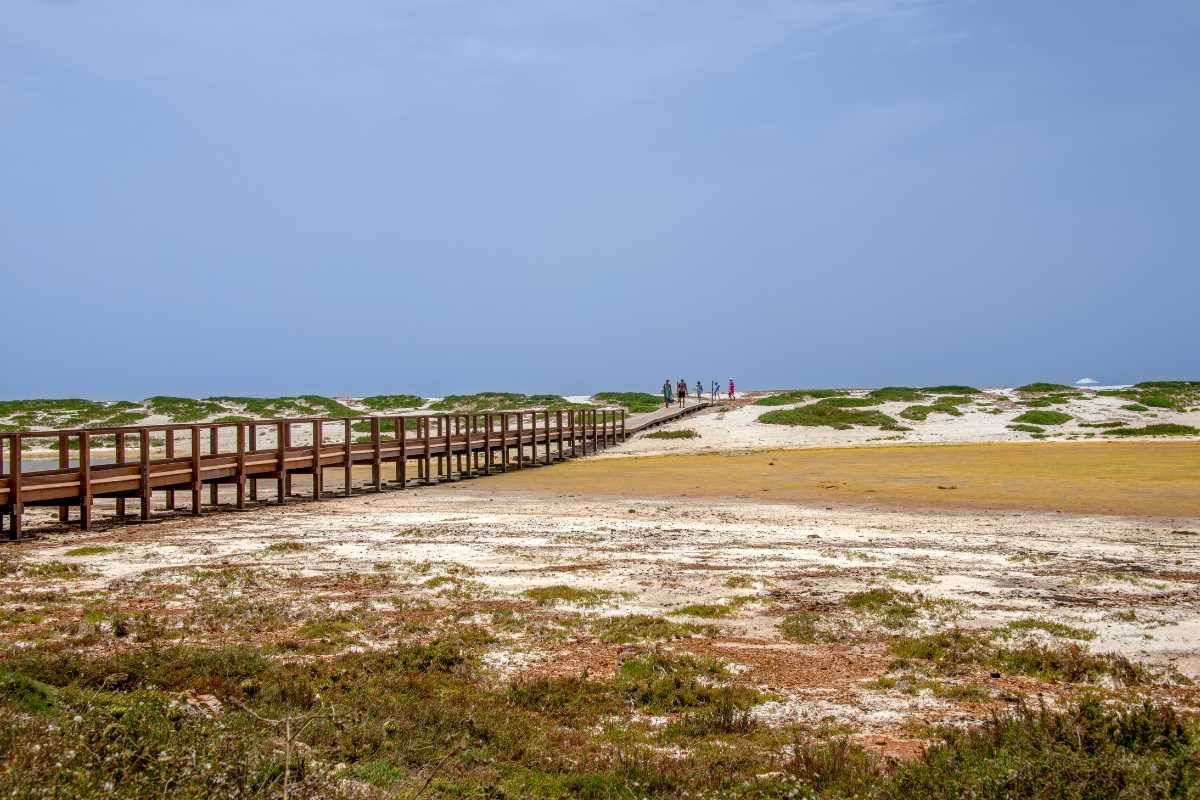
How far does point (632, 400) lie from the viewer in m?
67.6

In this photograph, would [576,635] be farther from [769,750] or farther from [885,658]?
[769,750]

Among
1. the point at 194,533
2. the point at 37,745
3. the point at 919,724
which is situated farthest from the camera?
the point at 194,533

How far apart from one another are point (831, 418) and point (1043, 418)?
984 centimetres

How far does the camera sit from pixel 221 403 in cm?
6575

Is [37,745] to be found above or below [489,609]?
above

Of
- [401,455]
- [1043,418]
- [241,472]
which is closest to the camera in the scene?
[241,472]

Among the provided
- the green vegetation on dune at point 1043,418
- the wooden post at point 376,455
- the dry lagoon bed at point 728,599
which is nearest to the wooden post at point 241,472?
the dry lagoon bed at point 728,599

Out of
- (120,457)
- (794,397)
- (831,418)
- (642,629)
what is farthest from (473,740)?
(794,397)

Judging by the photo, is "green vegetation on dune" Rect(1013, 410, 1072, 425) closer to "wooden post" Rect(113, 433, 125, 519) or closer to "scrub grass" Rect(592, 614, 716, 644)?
"wooden post" Rect(113, 433, 125, 519)

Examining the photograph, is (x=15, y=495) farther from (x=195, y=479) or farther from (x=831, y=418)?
(x=831, y=418)

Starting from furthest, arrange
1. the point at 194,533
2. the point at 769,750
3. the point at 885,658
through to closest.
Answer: the point at 194,533, the point at 885,658, the point at 769,750

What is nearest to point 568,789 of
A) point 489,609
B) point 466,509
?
point 489,609

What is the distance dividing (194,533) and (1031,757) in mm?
15355

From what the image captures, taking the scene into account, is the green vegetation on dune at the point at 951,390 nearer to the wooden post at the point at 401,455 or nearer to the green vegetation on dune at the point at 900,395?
the green vegetation on dune at the point at 900,395
